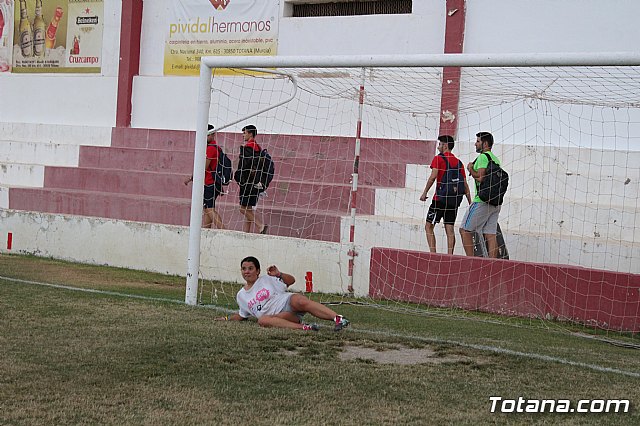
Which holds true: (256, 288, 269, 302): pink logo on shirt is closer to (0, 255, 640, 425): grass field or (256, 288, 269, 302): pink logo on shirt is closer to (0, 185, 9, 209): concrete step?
(0, 255, 640, 425): grass field

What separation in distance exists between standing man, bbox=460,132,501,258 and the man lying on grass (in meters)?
3.07

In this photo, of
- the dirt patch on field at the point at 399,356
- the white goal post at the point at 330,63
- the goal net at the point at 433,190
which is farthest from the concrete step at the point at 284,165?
the dirt patch on field at the point at 399,356

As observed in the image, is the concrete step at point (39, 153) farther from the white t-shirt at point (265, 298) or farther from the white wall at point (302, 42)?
the white t-shirt at point (265, 298)

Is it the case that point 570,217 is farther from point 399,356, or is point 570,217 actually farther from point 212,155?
point 399,356

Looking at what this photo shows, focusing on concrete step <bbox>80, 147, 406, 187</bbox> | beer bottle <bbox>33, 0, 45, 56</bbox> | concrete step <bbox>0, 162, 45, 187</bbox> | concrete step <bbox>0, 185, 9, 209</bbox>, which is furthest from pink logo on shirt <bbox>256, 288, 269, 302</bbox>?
beer bottle <bbox>33, 0, 45, 56</bbox>

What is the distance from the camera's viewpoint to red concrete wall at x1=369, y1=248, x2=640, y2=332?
10602mm

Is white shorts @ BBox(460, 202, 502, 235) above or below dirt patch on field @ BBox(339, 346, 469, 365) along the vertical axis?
above

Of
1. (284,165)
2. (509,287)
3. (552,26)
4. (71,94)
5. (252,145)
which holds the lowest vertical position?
(509,287)

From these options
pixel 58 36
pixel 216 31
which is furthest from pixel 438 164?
pixel 58 36

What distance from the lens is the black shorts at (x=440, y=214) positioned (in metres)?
12.5

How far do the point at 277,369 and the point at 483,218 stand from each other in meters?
5.12

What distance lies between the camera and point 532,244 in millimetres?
12117

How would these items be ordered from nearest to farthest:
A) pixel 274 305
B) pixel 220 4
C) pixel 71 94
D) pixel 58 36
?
pixel 274 305 → pixel 220 4 → pixel 71 94 → pixel 58 36

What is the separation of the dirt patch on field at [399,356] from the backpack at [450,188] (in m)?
4.25
